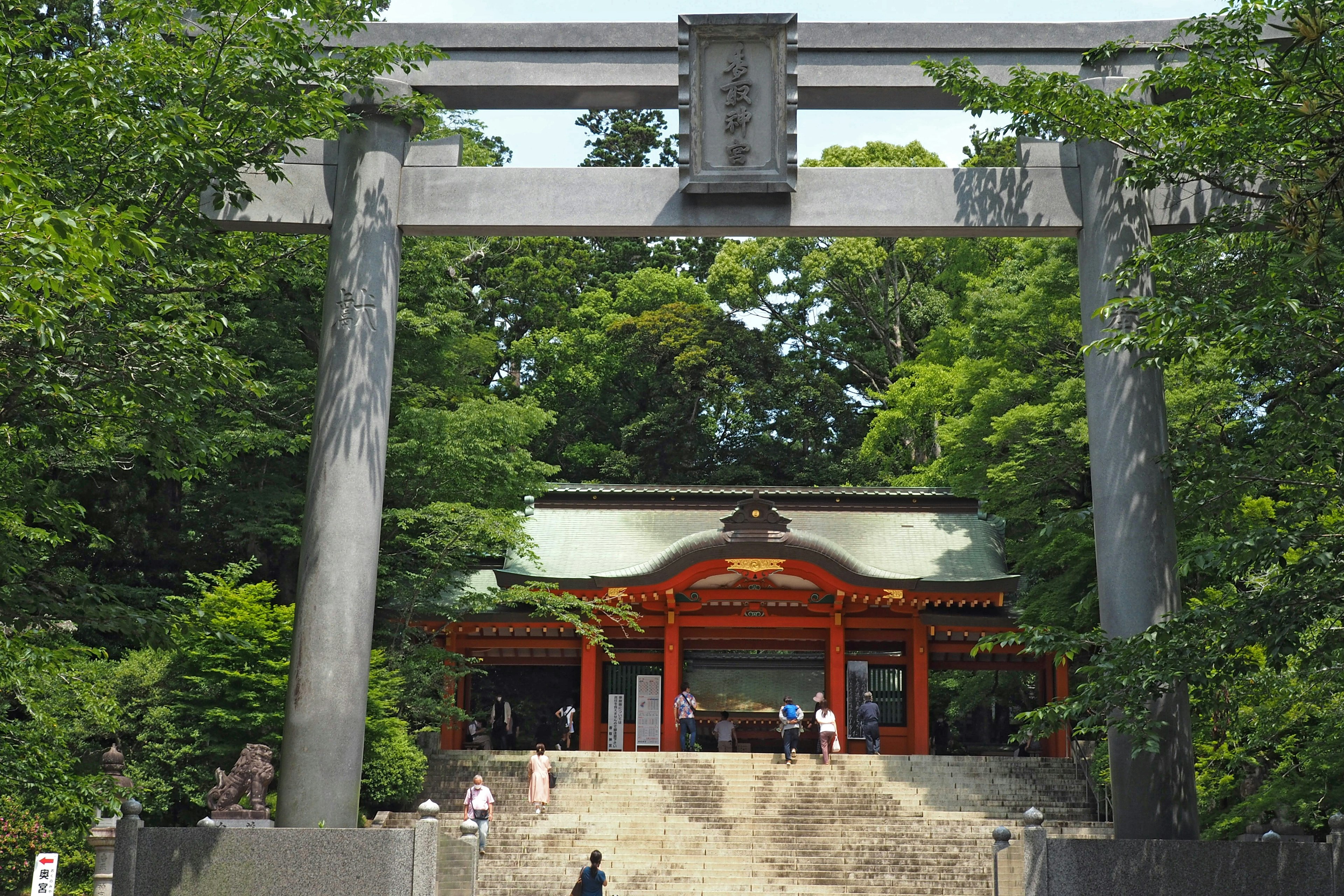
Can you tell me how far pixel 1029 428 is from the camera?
16156mm

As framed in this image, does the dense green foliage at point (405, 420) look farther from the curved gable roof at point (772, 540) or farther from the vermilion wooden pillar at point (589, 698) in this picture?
the curved gable roof at point (772, 540)

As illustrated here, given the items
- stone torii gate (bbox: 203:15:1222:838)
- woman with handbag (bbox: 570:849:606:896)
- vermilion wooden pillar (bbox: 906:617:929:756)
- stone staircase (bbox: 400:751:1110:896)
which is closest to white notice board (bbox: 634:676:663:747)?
stone staircase (bbox: 400:751:1110:896)

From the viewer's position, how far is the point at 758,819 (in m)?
15.1

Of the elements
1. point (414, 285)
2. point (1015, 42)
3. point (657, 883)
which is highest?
point (414, 285)

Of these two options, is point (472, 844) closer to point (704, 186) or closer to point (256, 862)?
point (256, 862)

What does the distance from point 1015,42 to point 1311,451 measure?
145 inches

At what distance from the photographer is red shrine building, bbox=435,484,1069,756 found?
18688 mm

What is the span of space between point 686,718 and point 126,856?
11.4m

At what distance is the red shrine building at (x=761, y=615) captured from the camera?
18.7 m

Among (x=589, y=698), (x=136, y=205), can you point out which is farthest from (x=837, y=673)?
(x=136, y=205)

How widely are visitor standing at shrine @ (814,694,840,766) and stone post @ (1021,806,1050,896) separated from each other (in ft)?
26.6

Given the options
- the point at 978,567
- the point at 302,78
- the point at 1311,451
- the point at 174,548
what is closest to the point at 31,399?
the point at 302,78

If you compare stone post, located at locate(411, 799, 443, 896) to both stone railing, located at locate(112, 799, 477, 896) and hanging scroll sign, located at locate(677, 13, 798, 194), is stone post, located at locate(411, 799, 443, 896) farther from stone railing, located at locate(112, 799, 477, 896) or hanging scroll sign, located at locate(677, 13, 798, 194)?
hanging scroll sign, located at locate(677, 13, 798, 194)

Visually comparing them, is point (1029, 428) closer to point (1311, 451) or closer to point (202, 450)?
point (1311, 451)
